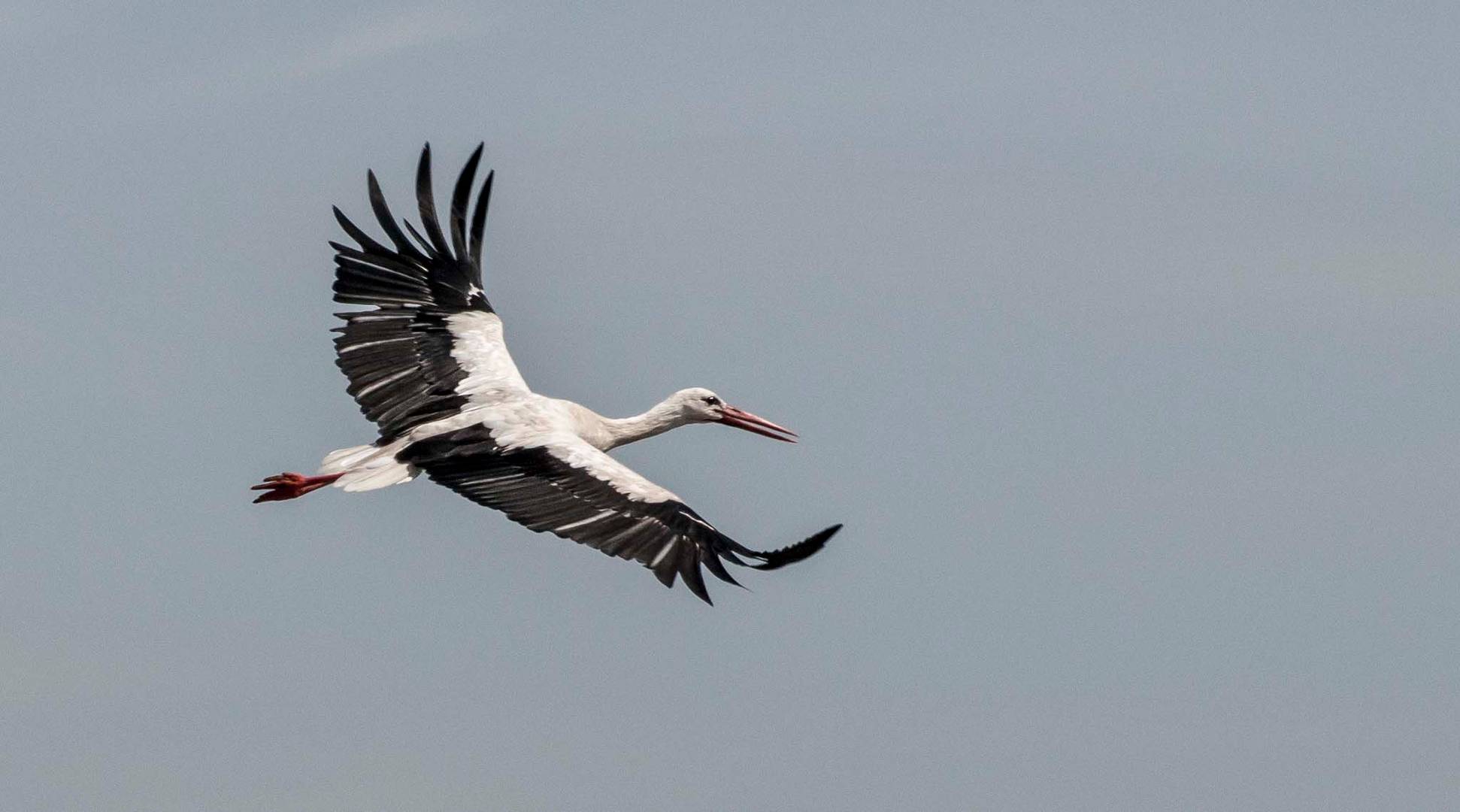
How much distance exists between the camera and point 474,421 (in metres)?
21.8

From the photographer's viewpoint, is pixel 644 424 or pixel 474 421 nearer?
pixel 474 421

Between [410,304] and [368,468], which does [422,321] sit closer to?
[410,304]

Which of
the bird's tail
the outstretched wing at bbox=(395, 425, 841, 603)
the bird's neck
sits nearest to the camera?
the outstretched wing at bbox=(395, 425, 841, 603)

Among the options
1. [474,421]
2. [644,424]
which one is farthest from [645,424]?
[474,421]

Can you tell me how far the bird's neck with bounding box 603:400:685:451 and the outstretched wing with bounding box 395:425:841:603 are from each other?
1.58 m

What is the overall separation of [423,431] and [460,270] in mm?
2695

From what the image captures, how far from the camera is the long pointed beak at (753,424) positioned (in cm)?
2448

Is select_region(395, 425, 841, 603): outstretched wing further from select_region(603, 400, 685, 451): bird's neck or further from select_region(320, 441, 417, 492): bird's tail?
select_region(603, 400, 685, 451): bird's neck

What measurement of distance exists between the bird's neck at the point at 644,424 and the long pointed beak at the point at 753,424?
588mm

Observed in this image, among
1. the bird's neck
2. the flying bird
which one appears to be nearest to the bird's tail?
the flying bird

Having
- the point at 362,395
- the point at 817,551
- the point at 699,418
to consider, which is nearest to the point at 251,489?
the point at 362,395

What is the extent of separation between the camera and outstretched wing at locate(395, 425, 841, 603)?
64.0ft

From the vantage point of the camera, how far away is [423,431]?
21.8m

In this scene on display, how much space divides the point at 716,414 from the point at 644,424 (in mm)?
1002
